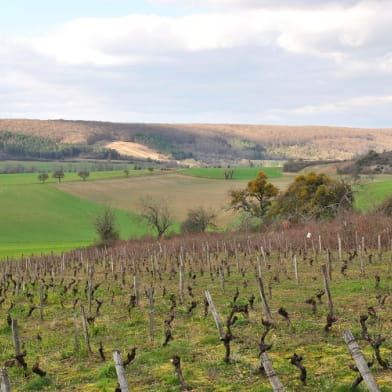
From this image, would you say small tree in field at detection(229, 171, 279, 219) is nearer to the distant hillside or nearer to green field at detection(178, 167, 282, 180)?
the distant hillside

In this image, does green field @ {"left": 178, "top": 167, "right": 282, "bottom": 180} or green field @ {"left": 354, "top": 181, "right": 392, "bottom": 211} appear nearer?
green field @ {"left": 354, "top": 181, "right": 392, "bottom": 211}

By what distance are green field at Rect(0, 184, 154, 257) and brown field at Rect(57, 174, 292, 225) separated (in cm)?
456

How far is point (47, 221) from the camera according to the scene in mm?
83625

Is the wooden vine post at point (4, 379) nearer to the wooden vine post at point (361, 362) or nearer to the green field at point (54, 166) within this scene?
the wooden vine post at point (361, 362)

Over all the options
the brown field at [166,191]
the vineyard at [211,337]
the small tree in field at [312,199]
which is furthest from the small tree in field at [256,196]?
the vineyard at [211,337]

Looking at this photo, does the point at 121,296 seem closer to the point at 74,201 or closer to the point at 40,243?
the point at 40,243

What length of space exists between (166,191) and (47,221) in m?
28.3

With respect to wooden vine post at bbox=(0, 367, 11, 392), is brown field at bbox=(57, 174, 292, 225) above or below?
below

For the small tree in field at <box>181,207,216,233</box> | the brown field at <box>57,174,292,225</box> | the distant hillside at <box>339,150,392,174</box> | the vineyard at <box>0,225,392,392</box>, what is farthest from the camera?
the brown field at <box>57,174,292,225</box>

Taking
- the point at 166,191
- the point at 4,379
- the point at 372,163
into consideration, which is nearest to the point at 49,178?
the point at 166,191

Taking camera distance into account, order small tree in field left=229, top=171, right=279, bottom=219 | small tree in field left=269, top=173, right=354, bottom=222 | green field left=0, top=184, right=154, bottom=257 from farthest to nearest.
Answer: green field left=0, top=184, right=154, bottom=257
small tree in field left=229, top=171, right=279, bottom=219
small tree in field left=269, top=173, right=354, bottom=222

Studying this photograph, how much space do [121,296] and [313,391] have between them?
15.1 m

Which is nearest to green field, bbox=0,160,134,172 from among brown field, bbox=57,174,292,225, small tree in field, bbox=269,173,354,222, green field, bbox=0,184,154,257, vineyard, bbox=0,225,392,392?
brown field, bbox=57,174,292,225

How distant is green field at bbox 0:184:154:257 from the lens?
7231cm
